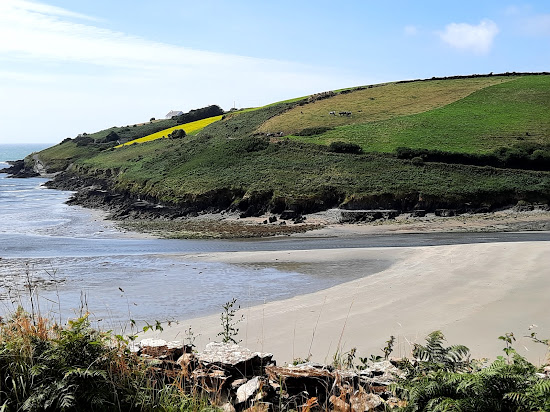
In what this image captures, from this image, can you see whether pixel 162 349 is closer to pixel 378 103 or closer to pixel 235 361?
pixel 235 361

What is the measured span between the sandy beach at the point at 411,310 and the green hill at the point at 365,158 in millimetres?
16177

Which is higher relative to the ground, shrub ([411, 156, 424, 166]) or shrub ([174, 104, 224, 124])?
shrub ([174, 104, 224, 124])

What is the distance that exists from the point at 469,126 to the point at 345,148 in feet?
45.2

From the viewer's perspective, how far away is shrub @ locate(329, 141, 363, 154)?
152ft

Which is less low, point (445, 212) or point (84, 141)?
point (84, 141)

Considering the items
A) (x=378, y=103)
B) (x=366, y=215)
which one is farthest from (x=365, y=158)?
(x=378, y=103)

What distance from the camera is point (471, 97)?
6288 centimetres

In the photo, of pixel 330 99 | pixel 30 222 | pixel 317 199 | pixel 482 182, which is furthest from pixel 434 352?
pixel 330 99

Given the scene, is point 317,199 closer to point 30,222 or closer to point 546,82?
point 30,222

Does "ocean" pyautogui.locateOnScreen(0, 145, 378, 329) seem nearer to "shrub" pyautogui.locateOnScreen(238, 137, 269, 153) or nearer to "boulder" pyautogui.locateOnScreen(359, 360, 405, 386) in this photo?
"boulder" pyautogui.locateOnScreen(359, 360, 405, 386)

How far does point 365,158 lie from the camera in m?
44.2

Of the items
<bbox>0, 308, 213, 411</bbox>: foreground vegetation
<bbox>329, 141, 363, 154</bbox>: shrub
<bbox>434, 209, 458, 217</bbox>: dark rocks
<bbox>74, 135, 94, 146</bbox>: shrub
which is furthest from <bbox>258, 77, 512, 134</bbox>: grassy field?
<bbox>0, 308, 213, 411</bbox>: foreground vegetation

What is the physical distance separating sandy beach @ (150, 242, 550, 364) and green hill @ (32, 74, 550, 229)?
53.1 feet

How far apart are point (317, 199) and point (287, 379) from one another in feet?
105
